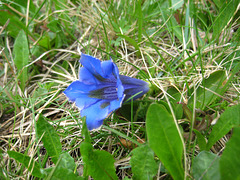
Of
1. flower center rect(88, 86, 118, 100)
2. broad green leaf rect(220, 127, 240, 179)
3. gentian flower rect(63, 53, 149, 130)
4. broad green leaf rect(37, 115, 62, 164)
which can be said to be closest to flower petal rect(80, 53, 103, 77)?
gentian flower rect(63, 53, 149, 130)

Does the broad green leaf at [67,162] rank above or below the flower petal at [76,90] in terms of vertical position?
below

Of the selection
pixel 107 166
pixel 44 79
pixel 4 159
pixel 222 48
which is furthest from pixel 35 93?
pixel 222 48

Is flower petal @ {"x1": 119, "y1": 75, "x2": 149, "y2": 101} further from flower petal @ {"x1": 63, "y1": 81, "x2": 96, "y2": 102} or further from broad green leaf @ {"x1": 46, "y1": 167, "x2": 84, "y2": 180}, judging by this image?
broad green leaf @ {"x1": 46, "y1": 167, "x2": 84, "y2": 180}

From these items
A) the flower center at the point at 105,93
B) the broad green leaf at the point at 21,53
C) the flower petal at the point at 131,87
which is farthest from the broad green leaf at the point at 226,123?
the broad green leaf at the point at 21,53

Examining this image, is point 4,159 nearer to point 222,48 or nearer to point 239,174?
point 239,174

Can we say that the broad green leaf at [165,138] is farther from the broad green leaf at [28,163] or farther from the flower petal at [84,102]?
the broad green leaf at [28,163]

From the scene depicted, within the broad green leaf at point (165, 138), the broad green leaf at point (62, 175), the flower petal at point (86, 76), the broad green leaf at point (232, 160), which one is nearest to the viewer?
the broad green leaf at point (232, 160)

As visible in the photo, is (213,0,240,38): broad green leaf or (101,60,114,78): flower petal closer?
(101,60,114,78): flower petal
